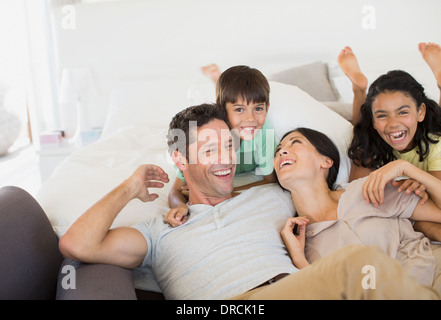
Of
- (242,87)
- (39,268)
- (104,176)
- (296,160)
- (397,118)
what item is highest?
(242,87)

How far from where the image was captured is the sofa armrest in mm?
1061

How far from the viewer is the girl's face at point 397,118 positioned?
1528 millimetres

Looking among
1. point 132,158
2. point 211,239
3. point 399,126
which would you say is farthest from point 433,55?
point 132,158

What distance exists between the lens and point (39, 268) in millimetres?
1205

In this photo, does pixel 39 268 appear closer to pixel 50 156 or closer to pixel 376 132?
pixel 376 132

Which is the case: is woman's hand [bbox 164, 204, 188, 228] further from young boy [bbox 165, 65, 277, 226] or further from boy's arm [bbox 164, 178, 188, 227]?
young boy [bbox 165, 65, 277, 226]

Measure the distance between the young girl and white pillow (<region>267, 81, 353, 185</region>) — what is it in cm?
6

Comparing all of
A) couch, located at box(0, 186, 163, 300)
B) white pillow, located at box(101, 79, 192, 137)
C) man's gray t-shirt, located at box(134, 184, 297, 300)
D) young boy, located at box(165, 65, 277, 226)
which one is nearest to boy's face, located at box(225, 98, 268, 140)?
young boy, located at box(165, 65, 277, 226)

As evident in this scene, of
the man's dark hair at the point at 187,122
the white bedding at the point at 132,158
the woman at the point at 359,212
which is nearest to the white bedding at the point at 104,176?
the white bedding at the point at 132,158

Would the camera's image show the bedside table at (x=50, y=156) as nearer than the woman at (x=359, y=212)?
No

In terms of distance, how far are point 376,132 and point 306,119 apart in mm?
299

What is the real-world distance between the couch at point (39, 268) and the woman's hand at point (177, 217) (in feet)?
0.64

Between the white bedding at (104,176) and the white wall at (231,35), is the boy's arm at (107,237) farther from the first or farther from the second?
the white wall at (231,35)

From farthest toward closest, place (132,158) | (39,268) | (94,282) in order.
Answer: (132,158), (39,268), (94,282)
